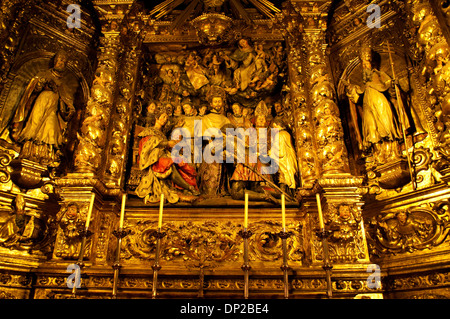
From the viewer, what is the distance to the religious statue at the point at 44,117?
212 inches

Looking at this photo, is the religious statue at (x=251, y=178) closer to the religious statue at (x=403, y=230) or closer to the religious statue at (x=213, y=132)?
the religious statue at (x=213, y=132)

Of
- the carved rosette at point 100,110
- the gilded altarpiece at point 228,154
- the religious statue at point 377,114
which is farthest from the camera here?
the religious statue at point 377,114

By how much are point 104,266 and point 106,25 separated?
4296mm

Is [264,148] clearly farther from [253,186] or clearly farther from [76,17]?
[76,17]

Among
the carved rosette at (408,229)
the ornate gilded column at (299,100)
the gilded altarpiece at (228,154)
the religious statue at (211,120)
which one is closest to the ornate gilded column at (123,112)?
the gilded altarpiece at (228,154)

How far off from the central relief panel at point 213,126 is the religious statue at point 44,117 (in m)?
1.15

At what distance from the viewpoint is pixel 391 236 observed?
15.4 ft

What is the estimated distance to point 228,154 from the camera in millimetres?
5676

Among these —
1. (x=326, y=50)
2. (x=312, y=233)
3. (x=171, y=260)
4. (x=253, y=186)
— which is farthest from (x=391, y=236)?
(x=326, y=50)

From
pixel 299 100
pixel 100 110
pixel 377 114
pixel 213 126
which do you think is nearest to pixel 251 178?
pixel 213 126

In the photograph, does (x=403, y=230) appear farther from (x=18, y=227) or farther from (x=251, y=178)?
(x=18, y=227)

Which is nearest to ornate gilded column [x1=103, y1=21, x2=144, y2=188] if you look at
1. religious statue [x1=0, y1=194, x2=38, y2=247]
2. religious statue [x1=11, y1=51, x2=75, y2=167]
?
religious statue [x1=11, y1=51, x2=75, y2=167]

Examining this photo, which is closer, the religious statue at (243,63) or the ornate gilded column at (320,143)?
the ornate gilded column at (320,143)
